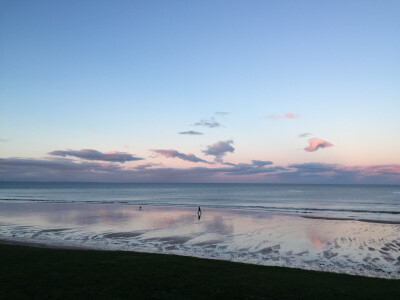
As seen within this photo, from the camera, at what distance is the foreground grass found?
13523 mm

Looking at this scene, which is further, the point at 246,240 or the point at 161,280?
the point at 246,240

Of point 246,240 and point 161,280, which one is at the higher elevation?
point 161,280

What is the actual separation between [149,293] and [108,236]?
72.2 feet

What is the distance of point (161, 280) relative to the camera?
50.3 feet

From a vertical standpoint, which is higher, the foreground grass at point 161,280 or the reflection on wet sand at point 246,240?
the foreground grass at point 161,280

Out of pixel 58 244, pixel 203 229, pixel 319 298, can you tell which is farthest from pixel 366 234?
pixel 58 244

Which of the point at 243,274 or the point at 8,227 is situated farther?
the point at 8,227

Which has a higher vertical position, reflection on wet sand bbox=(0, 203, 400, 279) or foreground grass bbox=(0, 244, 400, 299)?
foreground grass bbox=(0, 244, 400, 299)

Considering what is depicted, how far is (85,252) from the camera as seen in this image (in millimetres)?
21344

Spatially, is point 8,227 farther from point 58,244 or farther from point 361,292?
point 361,292

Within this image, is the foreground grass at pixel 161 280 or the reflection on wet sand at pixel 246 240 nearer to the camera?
→ the foreground grass at pixel 161 280

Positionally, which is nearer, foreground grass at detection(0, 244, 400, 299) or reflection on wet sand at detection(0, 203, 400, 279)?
foreground grass at detection(0, 244, 400, 299)

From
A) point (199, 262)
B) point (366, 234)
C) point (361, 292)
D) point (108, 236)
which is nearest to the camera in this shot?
point (361, 292)

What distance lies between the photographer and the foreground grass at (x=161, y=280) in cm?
1352
